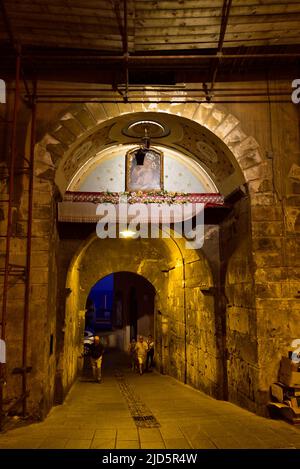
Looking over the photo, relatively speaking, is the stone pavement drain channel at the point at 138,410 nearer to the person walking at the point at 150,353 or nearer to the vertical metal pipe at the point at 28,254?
the vertical metal pipe at the point at 28,254

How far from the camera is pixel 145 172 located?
836 centimetres

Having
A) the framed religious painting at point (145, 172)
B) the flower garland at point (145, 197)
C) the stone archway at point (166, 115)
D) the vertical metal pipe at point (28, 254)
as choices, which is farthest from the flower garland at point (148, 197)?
the vertical metal pipe at point (28, 254)

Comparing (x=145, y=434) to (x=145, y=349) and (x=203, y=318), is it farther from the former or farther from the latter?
(x=145, y=349)

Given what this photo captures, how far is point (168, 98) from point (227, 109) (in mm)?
1009

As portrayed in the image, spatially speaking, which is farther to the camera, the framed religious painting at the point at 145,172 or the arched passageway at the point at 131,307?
the arched passageway at the point at 131,307

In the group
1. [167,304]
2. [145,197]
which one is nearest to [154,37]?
[145,197]

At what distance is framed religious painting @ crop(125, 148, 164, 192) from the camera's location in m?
8.26

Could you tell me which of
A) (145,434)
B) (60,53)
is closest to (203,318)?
(145,434)

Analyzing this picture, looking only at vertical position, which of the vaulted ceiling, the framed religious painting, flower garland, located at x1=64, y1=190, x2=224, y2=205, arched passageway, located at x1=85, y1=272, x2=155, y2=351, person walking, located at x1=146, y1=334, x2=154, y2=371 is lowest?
person walking, located at x1=146, y1=334, x2=154, y2=371

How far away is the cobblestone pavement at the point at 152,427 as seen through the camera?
4496 mm

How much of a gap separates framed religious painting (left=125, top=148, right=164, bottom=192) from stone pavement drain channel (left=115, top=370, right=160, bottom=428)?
163 inches

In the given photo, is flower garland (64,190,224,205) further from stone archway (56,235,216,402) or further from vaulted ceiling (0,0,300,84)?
vaulted ceiling (0,0,300,84)

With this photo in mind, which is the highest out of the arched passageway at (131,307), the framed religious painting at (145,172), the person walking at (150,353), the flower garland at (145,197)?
the framed religious painting at (145,172)

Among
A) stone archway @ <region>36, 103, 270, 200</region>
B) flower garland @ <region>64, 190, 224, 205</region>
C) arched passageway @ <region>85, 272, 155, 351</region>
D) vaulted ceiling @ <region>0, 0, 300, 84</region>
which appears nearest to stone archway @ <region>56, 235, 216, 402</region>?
flower garland @ <region>64, 190, 224, 205</region>
